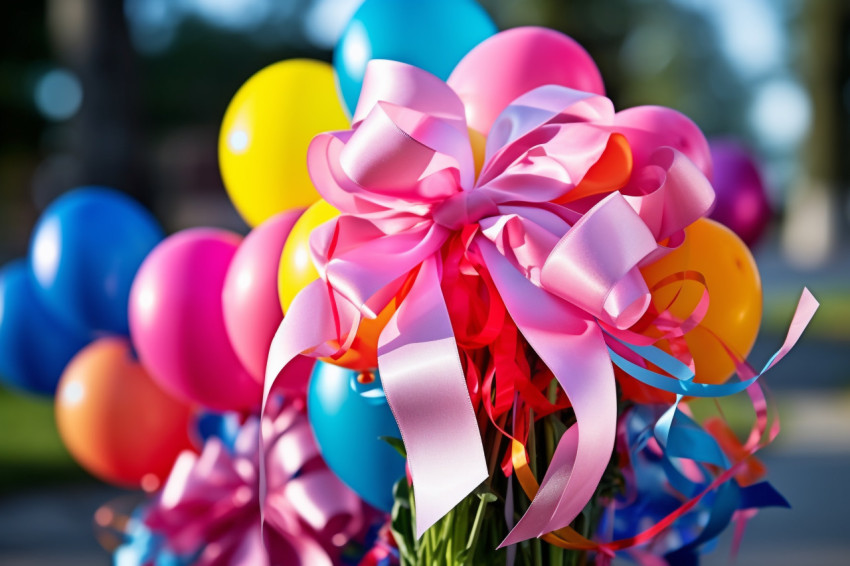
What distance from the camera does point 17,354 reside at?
1.93 meters

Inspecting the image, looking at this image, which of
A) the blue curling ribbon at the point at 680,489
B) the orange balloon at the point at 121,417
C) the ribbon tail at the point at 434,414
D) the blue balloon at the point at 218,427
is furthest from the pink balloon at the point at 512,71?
the orange balloon at the point at 121,417

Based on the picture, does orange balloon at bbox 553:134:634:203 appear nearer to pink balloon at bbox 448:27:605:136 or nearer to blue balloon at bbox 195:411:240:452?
pink balloon at bbox 448:27:605:136

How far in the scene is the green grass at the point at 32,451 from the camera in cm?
527

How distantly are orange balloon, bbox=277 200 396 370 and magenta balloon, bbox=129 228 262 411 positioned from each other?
12.4 inches

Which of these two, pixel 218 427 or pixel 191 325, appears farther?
pixel 218 427

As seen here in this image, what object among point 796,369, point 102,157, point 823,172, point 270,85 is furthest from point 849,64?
point 270,85

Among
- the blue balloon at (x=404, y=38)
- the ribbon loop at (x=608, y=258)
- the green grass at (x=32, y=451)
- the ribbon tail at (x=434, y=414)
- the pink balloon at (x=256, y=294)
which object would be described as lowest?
the ribbon tail at (x=434, y=414)

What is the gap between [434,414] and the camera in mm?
999

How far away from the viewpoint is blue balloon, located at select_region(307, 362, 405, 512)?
1.29 meters

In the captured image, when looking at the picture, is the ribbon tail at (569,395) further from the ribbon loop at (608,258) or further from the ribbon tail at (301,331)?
the ribbon tail at (301,331)

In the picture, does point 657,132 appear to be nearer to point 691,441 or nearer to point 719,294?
point 719,294

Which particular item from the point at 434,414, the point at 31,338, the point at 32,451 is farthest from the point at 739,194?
the point at 32,451

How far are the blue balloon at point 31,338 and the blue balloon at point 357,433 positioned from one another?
838 mm

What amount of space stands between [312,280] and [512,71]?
1.25ft
